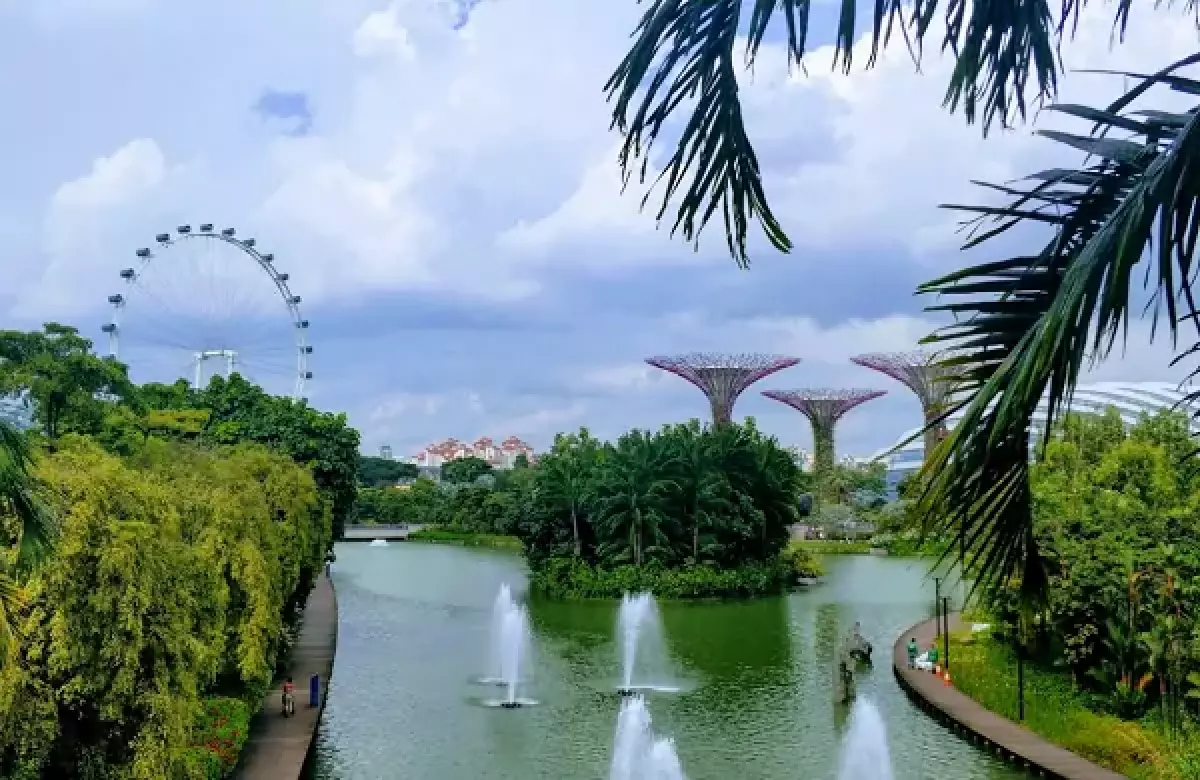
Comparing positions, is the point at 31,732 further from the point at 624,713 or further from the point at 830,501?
the point at 830,501

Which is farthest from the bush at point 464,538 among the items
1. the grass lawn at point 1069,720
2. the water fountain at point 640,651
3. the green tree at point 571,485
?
the grass lawn at point 1069,720

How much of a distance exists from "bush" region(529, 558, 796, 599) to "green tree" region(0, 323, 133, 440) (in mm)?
15042

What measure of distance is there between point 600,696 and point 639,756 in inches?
206

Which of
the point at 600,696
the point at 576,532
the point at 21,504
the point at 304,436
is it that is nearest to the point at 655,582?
the point at 576,532

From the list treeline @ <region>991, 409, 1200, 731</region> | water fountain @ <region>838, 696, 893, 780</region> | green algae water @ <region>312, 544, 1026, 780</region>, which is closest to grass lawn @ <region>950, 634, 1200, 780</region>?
treeline @ <region>991, 409, 1200, 731</region>

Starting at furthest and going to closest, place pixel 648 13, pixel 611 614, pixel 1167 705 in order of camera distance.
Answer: pixel 611 614
pixel 1167 705
pixel 648 13

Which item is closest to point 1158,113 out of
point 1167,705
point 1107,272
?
point 1107,272

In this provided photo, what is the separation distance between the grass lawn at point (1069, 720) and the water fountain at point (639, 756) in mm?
5483

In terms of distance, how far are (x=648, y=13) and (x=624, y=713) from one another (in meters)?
15.1

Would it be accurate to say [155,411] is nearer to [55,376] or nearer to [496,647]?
[55,376]

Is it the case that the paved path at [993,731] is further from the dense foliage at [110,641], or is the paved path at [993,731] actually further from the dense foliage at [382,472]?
the dense foliage at [382,472]

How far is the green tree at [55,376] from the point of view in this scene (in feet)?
83.5

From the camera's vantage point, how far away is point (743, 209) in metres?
3.25

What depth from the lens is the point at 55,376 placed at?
25547 mm
